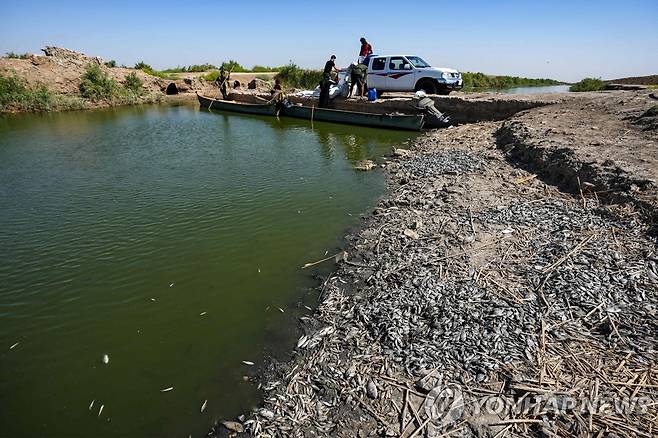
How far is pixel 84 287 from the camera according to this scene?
6.72 meters

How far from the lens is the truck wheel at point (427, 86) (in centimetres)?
2058

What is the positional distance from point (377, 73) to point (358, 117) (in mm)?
2890

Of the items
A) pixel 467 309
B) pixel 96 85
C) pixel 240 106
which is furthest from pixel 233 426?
pixel 96 85

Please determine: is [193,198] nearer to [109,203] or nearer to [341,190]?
[109,203]

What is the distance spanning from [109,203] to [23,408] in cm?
714

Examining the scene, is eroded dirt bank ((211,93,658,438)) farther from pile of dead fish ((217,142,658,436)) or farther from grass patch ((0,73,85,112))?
grass patch ((0,73,85,112))

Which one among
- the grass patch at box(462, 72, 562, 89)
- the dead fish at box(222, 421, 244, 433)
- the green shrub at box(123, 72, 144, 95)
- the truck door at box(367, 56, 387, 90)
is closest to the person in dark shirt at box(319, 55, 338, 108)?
the truck door at box(367, 56, 387, 90)

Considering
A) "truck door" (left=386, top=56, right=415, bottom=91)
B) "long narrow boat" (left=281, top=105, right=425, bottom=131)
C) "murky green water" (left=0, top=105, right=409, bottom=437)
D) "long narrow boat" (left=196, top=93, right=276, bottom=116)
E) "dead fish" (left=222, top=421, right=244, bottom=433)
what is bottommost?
"dead fish" (left=222, top=421, right=244, bottom=433)

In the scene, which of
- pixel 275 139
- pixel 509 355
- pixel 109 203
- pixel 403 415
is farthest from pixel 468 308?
pixel 275 139

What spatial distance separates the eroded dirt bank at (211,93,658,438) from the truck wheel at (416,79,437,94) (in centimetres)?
1292

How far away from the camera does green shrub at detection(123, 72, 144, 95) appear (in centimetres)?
3825

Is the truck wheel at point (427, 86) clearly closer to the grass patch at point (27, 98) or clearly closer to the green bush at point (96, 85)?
the grass patch at point (27, 98)

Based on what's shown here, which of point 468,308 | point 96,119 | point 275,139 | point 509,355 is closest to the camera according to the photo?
point 509,355

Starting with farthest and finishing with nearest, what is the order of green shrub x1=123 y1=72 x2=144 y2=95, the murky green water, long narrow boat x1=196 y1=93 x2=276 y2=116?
green shrub x1=123 y1=72 x2=144 y2=95
long narrow boat x1=196 y1=93 x2=276 y2=116
the murky green water
